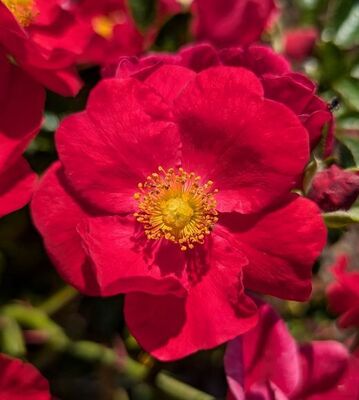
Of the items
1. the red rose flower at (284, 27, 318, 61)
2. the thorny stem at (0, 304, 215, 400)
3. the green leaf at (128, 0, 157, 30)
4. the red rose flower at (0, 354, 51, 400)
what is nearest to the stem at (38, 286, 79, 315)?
the thorny stem at (0, 304, 215, 400)

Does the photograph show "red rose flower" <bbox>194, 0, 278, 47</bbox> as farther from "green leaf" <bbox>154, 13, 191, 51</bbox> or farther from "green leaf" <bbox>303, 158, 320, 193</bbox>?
"green leaf" <bbox>303, 158, 320, 193</bbox>

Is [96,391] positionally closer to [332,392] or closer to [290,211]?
[332,392]

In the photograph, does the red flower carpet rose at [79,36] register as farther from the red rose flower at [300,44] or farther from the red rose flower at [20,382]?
the red rose flower at [20,382]

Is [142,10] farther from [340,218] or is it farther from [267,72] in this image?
[340,218]

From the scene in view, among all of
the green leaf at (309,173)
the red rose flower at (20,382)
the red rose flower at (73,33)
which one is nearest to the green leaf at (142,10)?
the red rose flower at (73,33)

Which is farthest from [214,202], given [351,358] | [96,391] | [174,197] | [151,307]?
[96,391]
